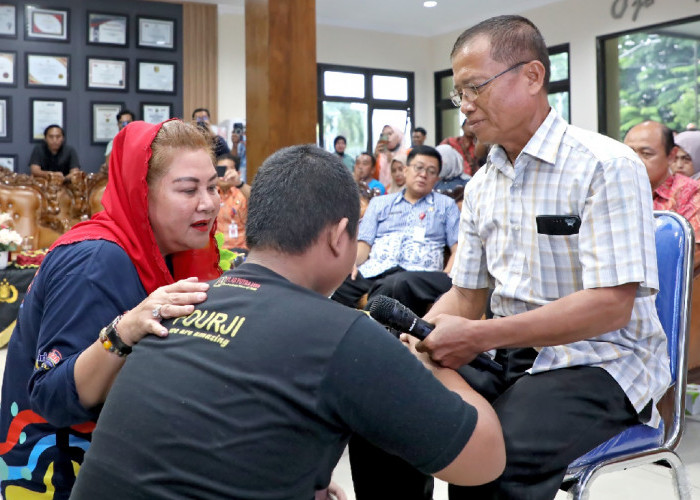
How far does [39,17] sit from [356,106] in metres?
4.77

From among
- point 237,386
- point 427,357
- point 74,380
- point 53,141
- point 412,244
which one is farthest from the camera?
point 53,141

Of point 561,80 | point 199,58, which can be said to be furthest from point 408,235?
point 561,80

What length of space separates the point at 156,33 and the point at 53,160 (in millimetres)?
2337

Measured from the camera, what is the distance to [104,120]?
375 inches

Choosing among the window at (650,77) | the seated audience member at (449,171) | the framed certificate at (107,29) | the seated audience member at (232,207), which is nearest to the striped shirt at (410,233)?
the seated audience member at (449,171)

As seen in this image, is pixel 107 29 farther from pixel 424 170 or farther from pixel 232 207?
pixel 424 170

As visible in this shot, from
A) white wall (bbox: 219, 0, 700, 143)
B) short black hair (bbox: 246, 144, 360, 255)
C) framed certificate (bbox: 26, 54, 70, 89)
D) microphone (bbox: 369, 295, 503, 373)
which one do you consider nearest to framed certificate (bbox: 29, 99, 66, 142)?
framed certificate (bbox: 26, 54, 70, 89)

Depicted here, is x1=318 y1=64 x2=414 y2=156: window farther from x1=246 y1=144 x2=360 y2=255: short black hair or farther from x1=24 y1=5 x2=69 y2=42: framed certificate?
x1=246 y1=144 x2=360 y2=255: short black hair

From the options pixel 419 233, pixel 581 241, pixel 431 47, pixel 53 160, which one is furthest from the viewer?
pixel 431 47

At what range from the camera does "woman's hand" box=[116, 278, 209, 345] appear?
3.32 ft

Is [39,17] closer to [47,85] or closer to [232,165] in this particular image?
[47,85]

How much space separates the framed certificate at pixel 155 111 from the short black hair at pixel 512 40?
884 cm

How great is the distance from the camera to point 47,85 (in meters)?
9.26

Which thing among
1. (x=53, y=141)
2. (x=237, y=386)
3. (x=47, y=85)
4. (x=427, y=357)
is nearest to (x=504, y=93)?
(x=427, y=357)
